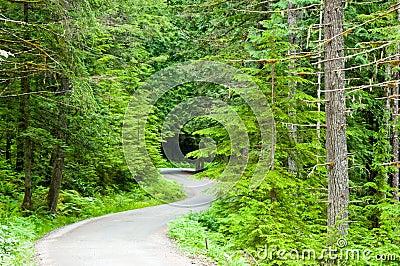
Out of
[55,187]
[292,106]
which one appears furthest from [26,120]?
[292,106]

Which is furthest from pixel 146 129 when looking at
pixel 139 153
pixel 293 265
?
pixel 293 265

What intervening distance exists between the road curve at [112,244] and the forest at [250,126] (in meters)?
0.56

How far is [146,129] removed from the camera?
2620 centimetres

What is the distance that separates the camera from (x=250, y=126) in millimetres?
9992

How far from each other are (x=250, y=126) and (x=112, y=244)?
4402 millimetres

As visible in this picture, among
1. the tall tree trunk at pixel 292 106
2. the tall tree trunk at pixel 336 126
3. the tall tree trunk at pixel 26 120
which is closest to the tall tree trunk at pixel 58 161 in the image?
the tall tree trunk at pixel 26 120

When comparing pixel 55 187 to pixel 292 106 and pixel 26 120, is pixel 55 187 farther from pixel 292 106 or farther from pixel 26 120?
pixel 292 106

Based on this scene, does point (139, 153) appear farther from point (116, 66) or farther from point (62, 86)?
point (62, 86)

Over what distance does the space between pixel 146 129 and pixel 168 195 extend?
13.2 feet

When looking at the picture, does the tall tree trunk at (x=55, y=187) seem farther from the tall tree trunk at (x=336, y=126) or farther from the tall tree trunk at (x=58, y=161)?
the tall tree trunk at (x=336, y=126)

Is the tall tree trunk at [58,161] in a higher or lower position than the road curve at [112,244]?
higher

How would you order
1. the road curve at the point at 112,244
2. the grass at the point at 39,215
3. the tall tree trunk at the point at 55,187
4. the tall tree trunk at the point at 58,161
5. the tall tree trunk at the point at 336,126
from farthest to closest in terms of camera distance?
the tall tree trunk at the point at 55,187 → the tall tree trunk at the point at 58,161 → the grass at the point at 39,215 → the tall tree trunk at the point at 336,126 → the road curve at the point at 112,244

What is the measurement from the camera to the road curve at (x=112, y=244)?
884 cm

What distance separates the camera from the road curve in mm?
8836
